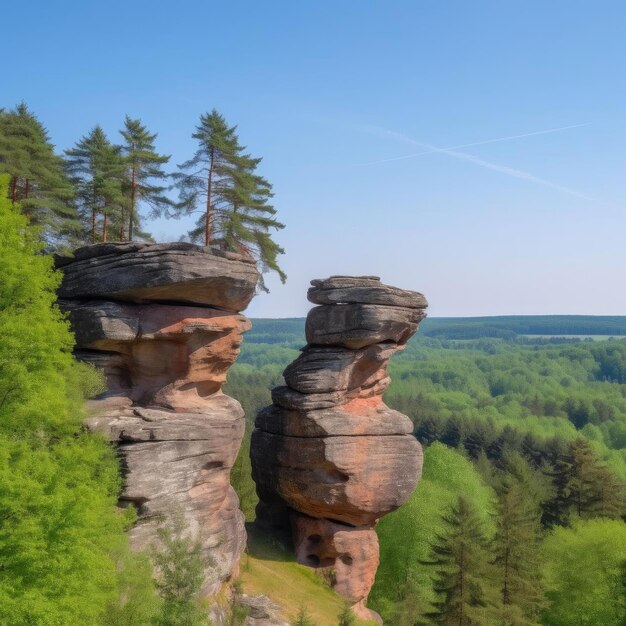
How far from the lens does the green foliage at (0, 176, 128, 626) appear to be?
12938mm

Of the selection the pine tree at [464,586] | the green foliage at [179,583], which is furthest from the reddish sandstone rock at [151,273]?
the pine tree at [464,586]

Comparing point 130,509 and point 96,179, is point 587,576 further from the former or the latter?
point 96,179

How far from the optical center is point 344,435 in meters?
26.5

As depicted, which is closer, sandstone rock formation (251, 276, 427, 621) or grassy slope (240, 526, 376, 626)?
grassy slope (240, 526, 376, 626)

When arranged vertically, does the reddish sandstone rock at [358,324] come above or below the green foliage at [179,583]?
above

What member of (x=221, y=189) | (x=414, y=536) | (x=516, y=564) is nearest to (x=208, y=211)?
(x=221, y=189)

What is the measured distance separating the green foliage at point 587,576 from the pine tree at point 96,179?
1074 inches

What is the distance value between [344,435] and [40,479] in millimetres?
14615

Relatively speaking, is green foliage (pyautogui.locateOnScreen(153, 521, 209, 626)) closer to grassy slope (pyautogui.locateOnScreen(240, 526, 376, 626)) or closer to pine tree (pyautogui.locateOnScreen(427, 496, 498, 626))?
grassy slope (pyautogui.locateOnScreen(240, 526, 376, 626))

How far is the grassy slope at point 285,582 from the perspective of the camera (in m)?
23.9

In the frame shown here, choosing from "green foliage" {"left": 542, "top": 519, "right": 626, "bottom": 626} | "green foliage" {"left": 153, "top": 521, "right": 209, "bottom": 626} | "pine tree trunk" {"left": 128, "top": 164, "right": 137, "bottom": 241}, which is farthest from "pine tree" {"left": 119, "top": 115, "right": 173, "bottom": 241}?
"green foliage" {"left": 542, "top": 519, "right": 626, "bottom": 626}

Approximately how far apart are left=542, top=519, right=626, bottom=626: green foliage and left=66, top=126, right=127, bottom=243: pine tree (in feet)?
89.5

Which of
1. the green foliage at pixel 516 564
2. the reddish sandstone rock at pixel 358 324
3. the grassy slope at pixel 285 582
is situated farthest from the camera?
the green foliage at pixel 516 564

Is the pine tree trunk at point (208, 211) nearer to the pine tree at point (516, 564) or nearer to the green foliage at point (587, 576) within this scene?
the pine tree at point (516, 564)
